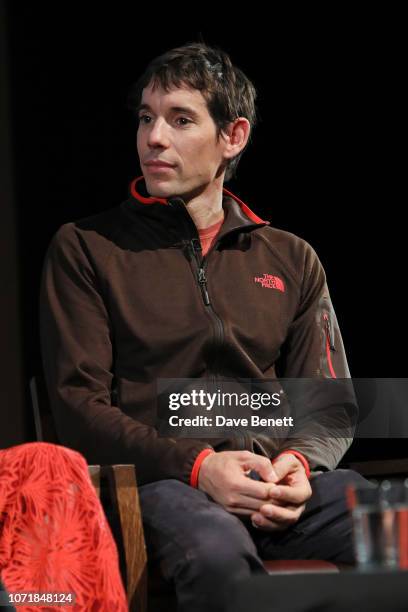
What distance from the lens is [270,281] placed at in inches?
88.7

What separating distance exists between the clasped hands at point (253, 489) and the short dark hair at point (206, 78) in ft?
2.74

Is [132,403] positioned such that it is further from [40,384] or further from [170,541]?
[170,541]

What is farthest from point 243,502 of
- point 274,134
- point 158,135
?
point 274,134

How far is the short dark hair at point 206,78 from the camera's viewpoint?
224 cm

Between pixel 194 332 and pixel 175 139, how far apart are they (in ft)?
1.47

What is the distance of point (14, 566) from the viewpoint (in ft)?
5.60

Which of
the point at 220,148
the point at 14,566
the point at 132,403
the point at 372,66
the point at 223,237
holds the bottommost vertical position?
the point at 14,566

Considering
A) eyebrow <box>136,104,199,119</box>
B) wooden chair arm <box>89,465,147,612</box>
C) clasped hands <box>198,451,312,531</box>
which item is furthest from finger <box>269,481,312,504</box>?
eyebrow <box>136,104,199,119</box>

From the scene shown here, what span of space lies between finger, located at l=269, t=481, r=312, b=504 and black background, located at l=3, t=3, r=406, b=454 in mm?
766

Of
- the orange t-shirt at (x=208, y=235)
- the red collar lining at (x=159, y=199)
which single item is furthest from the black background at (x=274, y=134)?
the orange t-shirt at (x=208, y=235)

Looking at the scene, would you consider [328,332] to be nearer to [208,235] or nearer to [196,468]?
[208,235]

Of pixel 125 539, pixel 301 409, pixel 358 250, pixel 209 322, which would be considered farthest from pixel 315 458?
pixel 358 250

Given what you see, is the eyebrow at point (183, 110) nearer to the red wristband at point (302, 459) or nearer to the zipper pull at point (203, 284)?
the zipper pull at point (203, 284)

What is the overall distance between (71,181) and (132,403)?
0.76 m
